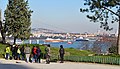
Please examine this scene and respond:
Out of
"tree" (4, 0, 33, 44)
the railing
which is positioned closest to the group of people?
the railing

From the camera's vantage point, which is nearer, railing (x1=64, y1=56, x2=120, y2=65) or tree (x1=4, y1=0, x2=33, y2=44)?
railing (x1=64, y1=56, x2=120, y2=65)

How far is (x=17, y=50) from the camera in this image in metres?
30.3

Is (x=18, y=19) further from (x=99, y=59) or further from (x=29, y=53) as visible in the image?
(x=99, y=59)

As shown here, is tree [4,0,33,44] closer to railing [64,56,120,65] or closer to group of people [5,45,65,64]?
group of people [5,45,65,64]

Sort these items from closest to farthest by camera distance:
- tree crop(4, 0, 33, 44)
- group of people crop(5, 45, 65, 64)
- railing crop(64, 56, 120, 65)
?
1. railing crop(64, 56, 120, 65)
2. group of people crop(5, 45, 65, 64)
3. tree crop(4, 0, 33, 44)

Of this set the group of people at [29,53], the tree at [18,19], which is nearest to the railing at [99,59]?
Result: the group of people at [29,53]

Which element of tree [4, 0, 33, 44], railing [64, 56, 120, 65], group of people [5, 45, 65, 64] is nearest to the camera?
railing [64, 56, 120, 65]

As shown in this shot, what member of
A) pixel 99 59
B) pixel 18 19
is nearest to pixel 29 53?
pixel 99 59

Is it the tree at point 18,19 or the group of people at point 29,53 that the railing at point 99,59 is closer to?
the group of people at point 29,53

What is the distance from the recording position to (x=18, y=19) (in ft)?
163

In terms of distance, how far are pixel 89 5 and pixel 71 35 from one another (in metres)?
126

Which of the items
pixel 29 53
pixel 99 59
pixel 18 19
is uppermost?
pixel 18 19

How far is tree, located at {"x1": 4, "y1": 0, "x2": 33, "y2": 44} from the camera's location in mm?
49250

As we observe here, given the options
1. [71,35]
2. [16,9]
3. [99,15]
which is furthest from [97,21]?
[71,35]
